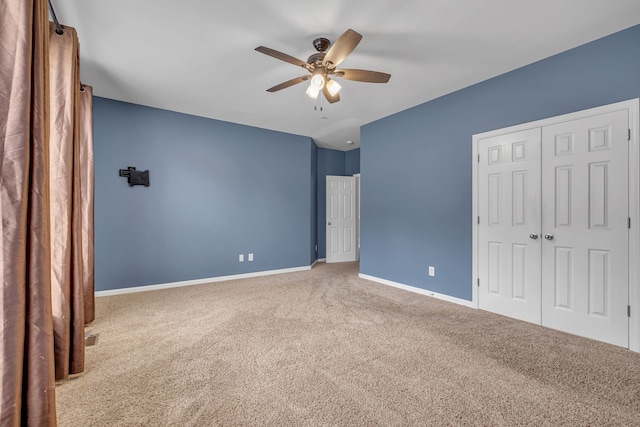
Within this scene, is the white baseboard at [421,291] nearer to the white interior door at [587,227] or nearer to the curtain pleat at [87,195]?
the white interior door at [587,227]

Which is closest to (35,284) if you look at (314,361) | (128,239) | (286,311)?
(314,361)

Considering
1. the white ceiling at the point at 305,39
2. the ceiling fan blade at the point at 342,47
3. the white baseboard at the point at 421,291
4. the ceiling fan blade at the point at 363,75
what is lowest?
the white baseboard at the point at 421,291

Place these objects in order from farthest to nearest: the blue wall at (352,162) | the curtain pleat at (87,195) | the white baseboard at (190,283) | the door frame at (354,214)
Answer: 1. the blue wall at (352,162)
2. the door frame at (354,214)
3. the white baseboard at (190,283)
4. the curtain pleat at (87,195)

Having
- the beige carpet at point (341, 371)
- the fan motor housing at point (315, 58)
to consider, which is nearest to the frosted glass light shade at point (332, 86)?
the fan motor housing at point (315, 58)

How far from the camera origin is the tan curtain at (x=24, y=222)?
97cm

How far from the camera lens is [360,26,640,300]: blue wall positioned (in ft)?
Answer: 8.08

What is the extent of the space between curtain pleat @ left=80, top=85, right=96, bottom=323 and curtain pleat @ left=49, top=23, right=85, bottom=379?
0.84 meters

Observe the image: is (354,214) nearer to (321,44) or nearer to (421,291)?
(421,291)

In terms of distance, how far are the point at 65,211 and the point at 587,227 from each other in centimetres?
416

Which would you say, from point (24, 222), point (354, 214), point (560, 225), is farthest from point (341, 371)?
point (354, 214)

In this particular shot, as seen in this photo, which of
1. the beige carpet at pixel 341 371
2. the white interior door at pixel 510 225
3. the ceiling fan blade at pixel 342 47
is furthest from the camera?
the white interior door at pixel 510 225

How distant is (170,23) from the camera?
7.25ft

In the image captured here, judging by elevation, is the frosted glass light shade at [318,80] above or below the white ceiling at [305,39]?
below

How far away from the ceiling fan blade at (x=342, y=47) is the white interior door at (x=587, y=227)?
7.01 feet
